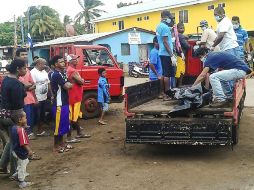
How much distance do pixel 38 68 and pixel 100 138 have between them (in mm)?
1933

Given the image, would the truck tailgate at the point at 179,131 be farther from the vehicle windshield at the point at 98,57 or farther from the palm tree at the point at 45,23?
the palm tree at the point at 45,23

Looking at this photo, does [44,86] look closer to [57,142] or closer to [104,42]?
[57,142]

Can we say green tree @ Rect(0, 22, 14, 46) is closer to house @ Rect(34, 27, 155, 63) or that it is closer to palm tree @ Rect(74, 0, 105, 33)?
palm tree @ Rect(74, 0, 105, 33)

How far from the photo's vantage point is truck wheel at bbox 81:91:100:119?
1057 centimetres

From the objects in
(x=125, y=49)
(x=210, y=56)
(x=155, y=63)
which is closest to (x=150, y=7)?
(x=125, y=49)

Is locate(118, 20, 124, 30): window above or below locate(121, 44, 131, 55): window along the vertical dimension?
above

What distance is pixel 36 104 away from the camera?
8727 mm

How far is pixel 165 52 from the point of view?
8125mm

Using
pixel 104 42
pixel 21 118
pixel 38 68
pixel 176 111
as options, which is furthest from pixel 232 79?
pixel 104 42

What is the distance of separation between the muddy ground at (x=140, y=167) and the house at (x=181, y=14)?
23.0 m

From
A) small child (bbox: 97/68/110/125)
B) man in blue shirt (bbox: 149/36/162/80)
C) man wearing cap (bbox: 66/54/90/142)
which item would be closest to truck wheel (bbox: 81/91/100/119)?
small child (bbox: 97/68/110/125)

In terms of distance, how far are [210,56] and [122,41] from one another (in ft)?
84.7

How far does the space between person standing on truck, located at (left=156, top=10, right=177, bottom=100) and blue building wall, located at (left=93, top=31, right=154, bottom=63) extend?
2277 cm

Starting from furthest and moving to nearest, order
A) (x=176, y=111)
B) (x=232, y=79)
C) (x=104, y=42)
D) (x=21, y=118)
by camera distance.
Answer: (x=104, y=42)
(x=232, y=79)
(x=176, y=111)
(x=21, y=118)
